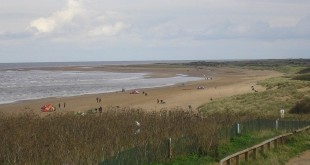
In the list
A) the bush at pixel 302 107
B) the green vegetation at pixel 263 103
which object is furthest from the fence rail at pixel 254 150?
the green vegetation at pixel 263 103

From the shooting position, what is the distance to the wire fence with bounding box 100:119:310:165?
44.9 feet

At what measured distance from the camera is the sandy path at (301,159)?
55.0 ft

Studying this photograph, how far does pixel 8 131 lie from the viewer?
17578 millimetres

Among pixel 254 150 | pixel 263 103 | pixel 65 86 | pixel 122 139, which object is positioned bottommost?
pixel 65 86

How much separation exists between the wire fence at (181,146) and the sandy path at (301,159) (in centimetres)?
266

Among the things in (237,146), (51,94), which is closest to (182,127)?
(237,146)

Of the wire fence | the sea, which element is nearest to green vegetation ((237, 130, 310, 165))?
the wire fence

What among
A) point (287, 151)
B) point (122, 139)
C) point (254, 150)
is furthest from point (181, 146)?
point (287, 151)

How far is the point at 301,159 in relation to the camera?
17531 mm

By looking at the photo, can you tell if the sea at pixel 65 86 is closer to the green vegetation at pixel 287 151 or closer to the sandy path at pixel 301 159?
the green vegetation at pixel 287 151

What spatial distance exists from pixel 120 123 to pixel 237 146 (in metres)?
4.77

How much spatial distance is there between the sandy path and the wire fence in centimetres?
266

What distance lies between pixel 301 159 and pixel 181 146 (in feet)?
15.0

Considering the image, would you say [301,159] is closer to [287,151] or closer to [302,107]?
[287,151]
